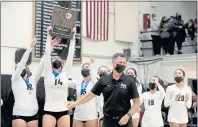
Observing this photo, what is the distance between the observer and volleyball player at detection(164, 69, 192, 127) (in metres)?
7.34

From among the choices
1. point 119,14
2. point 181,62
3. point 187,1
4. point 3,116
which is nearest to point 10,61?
point 3,116

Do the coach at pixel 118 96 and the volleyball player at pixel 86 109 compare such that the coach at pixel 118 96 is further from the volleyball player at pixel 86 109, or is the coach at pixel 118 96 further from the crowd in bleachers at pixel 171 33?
the crowd in bleachers at pixel 171 33

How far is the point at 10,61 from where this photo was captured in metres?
9.91

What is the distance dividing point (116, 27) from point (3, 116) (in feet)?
23.0

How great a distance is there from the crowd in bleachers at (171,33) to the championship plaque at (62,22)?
22.9 ft

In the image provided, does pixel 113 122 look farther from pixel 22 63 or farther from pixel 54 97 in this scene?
pixel 22 63

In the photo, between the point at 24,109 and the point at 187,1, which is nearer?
the point at 24,109

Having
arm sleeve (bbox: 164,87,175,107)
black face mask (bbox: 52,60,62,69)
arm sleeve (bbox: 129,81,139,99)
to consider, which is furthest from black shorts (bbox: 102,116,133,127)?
arm sleeve (bbox: 164,87,175,107)

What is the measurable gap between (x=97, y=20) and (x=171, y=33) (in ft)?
8.85

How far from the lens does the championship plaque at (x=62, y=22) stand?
6.23 meters

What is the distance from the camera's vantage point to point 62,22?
6.27 m

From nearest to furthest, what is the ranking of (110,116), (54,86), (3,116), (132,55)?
(110,116), (54,86), (3,116), (132,55)

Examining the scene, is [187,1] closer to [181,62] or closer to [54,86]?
[181,62]

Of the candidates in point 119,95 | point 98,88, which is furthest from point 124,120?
point 98,88
